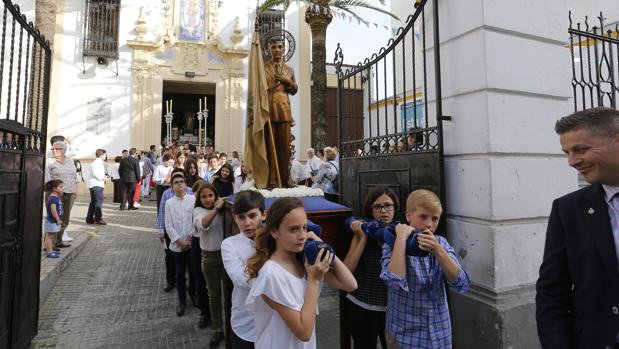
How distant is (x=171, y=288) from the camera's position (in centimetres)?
513

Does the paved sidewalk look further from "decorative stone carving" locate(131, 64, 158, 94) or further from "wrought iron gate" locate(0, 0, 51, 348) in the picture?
"decorative stone carving" locate(131, 64, 158, 94)

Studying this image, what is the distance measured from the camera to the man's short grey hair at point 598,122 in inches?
Answer: 56.8

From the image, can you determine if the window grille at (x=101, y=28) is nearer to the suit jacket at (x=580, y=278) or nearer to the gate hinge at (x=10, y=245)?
the gate hinge at (x=10, y=245)

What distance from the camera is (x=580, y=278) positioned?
1.51 m

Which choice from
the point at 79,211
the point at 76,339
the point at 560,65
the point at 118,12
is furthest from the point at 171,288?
the point at 118,12

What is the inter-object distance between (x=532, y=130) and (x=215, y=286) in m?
3.31

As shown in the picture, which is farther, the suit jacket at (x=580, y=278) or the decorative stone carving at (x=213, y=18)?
the decorative stone carving at (x=213, y=18)

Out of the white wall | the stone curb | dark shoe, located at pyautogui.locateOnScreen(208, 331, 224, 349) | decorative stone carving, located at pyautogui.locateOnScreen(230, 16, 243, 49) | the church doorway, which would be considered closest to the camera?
dark shoe, located at pyautogui.locateOnScreen(208, 331, 224, 349)

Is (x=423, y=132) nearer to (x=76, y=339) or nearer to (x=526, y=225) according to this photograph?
(x=526, y=225)

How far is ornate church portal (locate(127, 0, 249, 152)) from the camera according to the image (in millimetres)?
15297

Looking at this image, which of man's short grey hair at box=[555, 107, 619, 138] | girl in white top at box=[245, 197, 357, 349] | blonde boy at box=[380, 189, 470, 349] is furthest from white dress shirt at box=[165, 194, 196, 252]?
man's short grey hair at box=[555, 107, 619, 138]

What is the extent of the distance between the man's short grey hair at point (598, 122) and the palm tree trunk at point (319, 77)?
874 cm

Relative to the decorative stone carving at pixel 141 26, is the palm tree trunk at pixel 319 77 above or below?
below

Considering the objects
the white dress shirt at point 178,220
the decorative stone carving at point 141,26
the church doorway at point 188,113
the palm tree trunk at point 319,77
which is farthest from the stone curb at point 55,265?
the church doorway at point 188,113
